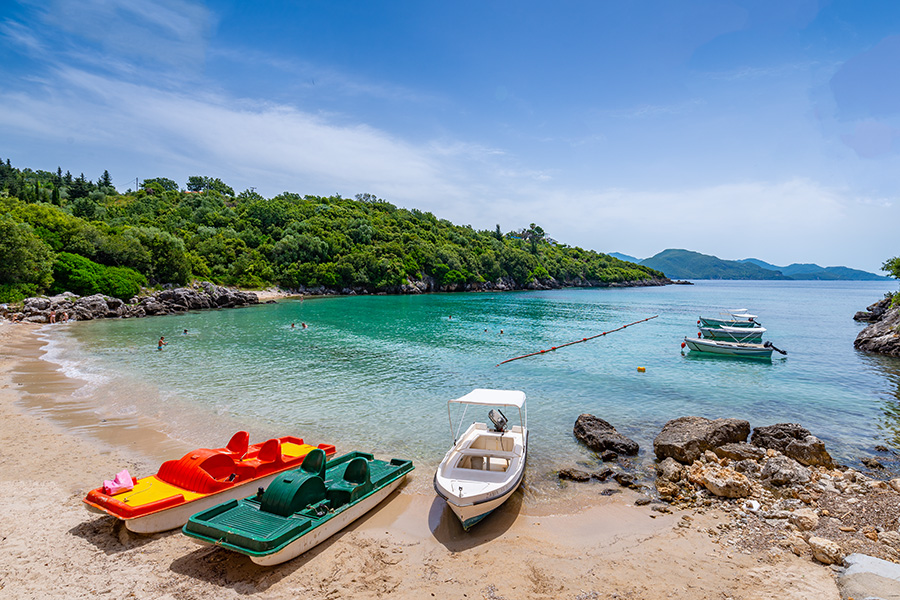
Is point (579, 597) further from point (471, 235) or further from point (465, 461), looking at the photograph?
point (471, 235)

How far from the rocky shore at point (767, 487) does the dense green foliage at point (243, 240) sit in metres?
64.7

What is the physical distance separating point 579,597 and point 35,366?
31.3 metres

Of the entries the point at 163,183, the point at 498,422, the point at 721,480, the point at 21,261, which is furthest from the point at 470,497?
the point at 163,183

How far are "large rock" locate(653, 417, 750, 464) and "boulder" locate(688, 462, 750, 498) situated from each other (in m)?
0.97

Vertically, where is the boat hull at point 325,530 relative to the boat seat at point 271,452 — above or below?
below

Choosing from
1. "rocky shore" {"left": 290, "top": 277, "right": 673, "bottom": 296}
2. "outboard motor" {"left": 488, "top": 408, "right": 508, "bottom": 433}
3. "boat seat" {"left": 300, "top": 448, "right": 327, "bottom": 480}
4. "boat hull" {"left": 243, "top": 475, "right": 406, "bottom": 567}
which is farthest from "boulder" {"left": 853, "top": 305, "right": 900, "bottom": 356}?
"rocky shore" {"left": 290, "top": 277, "right": 673, "bottom": 296}

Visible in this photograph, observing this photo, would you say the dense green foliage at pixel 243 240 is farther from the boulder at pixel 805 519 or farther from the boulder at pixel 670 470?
the boulder at pixel 805 519

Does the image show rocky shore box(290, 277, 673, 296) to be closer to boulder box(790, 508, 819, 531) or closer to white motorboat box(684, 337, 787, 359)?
white motorboat box(684, 337, 787, 359)

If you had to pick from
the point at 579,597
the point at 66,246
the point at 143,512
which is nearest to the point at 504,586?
the point at 579,597

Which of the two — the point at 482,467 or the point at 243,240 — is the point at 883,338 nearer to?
the point at 482,467

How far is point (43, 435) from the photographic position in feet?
46.6

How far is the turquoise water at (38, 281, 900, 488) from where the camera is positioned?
16.4 metres


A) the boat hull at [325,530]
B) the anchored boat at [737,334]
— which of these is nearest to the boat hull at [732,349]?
the anchored boat at [737,334]

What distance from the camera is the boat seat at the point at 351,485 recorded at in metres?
9.34
